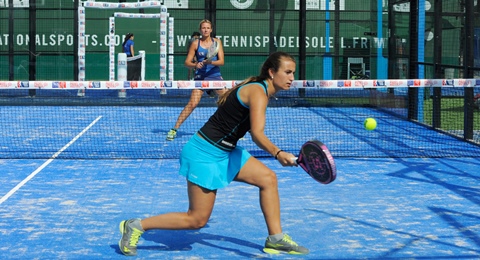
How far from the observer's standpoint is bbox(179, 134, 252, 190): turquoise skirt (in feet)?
19.5

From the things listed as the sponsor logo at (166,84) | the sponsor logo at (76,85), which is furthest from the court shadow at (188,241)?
the sponsor logo at (76,85)

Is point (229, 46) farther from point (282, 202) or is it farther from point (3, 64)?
point (282, 202)

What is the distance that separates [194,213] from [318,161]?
100 centimetres

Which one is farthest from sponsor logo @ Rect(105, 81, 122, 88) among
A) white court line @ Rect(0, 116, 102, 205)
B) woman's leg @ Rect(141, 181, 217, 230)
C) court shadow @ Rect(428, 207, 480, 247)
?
woman's leg @ Rect(141, 181, 217, 230)

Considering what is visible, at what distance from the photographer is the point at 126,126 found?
1571 cm

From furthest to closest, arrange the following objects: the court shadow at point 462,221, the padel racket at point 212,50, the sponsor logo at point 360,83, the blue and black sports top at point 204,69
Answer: the blue and black sports top at point 204,69, the padel racket at point 212,50, the sponsor logo at point 360,83, the court shadow at point 462,221

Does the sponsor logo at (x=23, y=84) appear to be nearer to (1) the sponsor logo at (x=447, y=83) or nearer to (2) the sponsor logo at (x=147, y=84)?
(2) the sponsor logo at (x=147, y=84)

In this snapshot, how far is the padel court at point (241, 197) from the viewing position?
258 inches

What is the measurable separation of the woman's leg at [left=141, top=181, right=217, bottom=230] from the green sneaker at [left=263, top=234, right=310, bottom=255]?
57cm

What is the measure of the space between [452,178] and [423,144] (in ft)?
10.4

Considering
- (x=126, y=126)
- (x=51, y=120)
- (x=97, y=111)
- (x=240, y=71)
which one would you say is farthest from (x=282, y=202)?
(x=240, y=71)

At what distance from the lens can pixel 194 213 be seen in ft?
19.8

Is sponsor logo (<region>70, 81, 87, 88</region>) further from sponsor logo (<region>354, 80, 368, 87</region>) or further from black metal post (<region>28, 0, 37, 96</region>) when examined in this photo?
black metal post (<region>28, 0, 37, 96</region>)

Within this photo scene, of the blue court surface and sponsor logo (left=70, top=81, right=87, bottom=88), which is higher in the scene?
sponsor logo (left=70, top=81, right=87, bottom=88)
